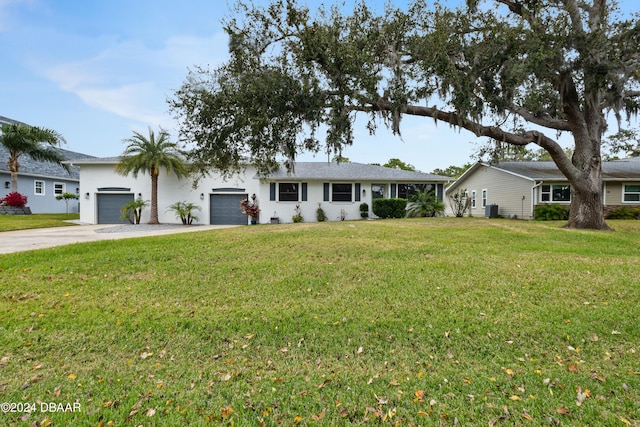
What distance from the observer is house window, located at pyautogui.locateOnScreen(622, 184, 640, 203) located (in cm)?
1827

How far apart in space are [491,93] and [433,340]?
7956mm

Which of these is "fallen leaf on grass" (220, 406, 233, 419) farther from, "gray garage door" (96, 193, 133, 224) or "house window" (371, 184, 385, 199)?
"gray garage door" (96, 193, 133, 224)

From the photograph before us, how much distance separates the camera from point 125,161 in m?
16.6

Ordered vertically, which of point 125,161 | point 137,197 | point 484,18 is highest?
point 484,18

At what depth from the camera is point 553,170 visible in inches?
771

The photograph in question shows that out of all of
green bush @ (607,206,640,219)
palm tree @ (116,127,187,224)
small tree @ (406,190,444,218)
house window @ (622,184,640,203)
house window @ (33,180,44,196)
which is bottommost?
green bush @ (607,206,640,219)

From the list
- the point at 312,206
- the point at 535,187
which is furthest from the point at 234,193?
the point at 535,187

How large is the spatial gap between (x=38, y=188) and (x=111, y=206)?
7933 mm

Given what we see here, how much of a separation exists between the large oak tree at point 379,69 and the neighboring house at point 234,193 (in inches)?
316

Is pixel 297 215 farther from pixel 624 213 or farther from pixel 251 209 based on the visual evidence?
pixel 624 213

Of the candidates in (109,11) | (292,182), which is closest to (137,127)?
(109,11)

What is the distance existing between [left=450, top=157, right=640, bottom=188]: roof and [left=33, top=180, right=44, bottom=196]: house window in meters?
28.8

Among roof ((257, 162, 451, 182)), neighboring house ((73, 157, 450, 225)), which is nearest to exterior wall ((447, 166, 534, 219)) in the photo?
roof ((257, 162, 451, 182))

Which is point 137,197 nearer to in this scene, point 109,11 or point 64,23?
point 64,23
